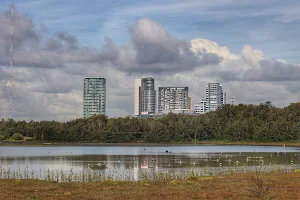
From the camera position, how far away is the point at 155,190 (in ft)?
109

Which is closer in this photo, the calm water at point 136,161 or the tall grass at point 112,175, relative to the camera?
the tall grass at point 112,175

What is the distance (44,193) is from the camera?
105 feet

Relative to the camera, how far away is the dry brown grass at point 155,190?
30422 millimetres

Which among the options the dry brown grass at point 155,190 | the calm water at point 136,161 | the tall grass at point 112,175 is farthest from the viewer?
the calm water at point 136,161

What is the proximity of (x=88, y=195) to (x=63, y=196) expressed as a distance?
5.32 ft

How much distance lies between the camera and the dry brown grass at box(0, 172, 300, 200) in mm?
30422

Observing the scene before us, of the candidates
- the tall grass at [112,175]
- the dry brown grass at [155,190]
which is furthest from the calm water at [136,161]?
the dry brown grass at [155,190]

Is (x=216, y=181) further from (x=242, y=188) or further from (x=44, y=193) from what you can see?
(x=44, y=193)

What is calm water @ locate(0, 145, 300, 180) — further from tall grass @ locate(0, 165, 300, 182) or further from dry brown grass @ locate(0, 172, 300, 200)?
dry brown grass @ locate(0, 172, 300, 200)

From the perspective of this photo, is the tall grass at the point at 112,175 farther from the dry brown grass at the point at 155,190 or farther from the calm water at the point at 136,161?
the dry brown grass at the point at 155,190

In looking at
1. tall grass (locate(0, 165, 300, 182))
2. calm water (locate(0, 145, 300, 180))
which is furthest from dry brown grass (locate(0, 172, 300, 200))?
calm water (locate(0, 145, 300, 180))

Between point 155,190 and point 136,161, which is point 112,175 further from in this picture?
point 136,161

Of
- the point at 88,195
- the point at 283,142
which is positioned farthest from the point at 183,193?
the point at 283,142

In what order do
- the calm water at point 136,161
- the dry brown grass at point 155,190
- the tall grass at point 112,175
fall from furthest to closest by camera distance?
the calm water at point 136,161 → the tall grass at point 112,175 → the dry brown grass at point 155,190
